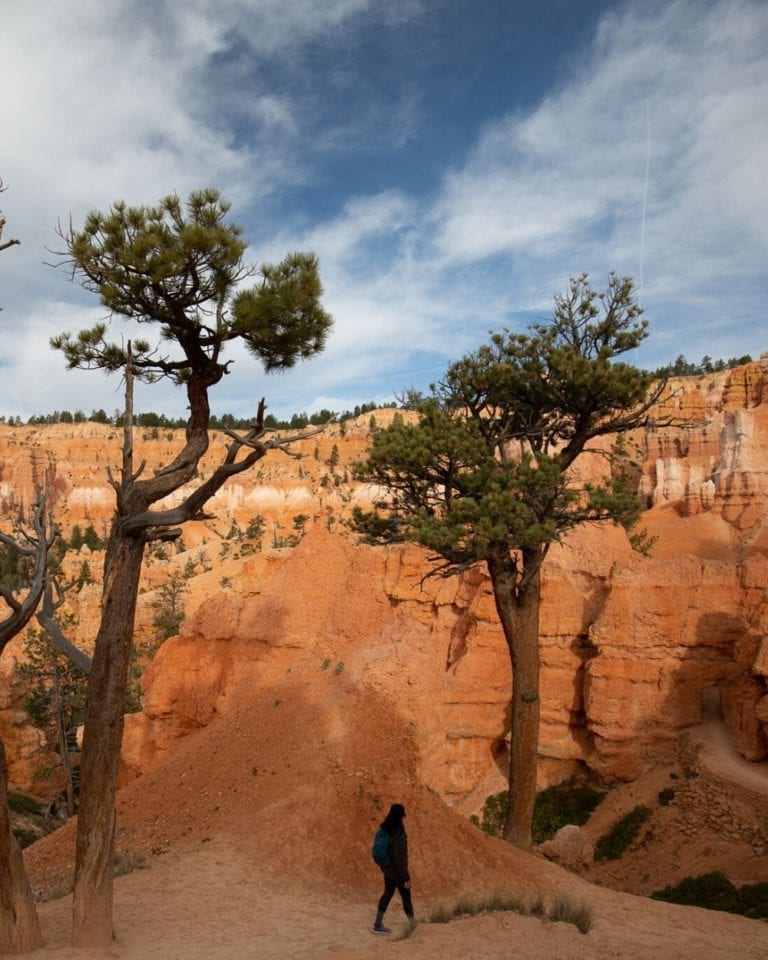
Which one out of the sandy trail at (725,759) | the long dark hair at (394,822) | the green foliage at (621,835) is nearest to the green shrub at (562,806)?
the green foliage at (621,835)

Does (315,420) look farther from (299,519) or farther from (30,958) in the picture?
(30,958)

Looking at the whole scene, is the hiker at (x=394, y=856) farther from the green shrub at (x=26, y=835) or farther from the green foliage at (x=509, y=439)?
the green shrub at (x=26, y=835)

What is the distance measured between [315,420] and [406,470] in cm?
13259

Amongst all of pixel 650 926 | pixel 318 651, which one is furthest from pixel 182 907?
pixel 318 651

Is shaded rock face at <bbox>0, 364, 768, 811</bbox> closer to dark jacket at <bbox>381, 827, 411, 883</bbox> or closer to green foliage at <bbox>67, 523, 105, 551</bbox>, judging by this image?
dark jacket at <bbox>381, 827, 411, 883</bbox>

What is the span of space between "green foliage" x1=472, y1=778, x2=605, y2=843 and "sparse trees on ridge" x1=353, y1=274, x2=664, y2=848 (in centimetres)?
412

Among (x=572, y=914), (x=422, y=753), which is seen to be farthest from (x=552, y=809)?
(x=572, y=914)

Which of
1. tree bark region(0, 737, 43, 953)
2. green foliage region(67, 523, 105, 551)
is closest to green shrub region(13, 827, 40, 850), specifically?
tree bark region(0, 737, 43, 953)

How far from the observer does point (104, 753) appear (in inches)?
270

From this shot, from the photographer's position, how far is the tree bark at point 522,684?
1205 centimetres

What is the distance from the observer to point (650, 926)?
8.41m

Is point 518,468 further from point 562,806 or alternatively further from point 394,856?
point 562,806

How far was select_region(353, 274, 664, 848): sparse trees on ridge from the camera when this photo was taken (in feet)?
38.1

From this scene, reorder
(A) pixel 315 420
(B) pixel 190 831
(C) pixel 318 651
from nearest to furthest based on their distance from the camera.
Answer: (B) pixel 190 831 < (C) pixel 318 651 < (A) pixel 315 420
